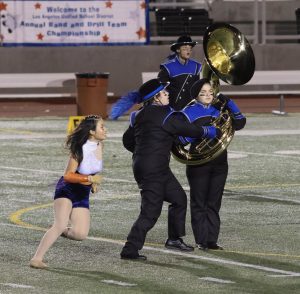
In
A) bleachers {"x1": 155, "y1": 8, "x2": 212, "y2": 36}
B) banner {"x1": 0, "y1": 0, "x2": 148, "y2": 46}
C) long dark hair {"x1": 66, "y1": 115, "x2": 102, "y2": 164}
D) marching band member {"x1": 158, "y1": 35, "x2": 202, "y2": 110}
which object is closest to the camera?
long dark hair {"x1": 66, "y1": 115, "x2": 102, "y2": 164}

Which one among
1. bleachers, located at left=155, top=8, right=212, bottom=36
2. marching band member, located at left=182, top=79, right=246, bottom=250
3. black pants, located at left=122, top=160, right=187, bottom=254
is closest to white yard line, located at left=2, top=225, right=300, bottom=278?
black pants, located at left=122, top=160, right=187, bottom=254

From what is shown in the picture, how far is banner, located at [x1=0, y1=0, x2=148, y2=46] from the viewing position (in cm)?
3147

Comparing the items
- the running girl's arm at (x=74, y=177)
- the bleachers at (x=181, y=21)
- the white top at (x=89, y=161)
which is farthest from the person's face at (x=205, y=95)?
the bleachers at (x=181, y=21)

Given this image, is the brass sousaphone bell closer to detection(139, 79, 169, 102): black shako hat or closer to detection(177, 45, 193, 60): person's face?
detection(139, 79, 169, 102): black shako hat

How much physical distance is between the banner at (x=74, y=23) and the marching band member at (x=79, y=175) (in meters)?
20.1

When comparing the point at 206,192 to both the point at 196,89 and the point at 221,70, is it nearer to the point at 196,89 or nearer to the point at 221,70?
the point at 196,89

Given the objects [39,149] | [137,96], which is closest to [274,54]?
[39,149]

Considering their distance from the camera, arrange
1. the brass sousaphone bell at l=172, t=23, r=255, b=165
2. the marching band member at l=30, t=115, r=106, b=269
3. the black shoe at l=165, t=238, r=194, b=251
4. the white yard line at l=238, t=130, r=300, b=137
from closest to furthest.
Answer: the marching band member at l=30, t=115, r=106, b=269 < the black shoe at l=165, t=238, r=194, b=251 < the brass sousaphone bell at l=172, t=23, r=255, b=165 < the white yard line at l=238, t=130, r=300, b=137

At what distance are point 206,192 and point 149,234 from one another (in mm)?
1050

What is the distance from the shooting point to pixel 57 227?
11.2 meters

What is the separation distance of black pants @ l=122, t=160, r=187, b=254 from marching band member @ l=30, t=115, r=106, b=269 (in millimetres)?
462

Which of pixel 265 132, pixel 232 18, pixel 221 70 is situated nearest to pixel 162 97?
pixel 221 70

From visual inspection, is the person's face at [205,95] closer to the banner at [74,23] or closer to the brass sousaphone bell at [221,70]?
the brass sousaphone bell at [221,70]

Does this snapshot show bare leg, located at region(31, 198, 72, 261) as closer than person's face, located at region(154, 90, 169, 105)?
Yes
